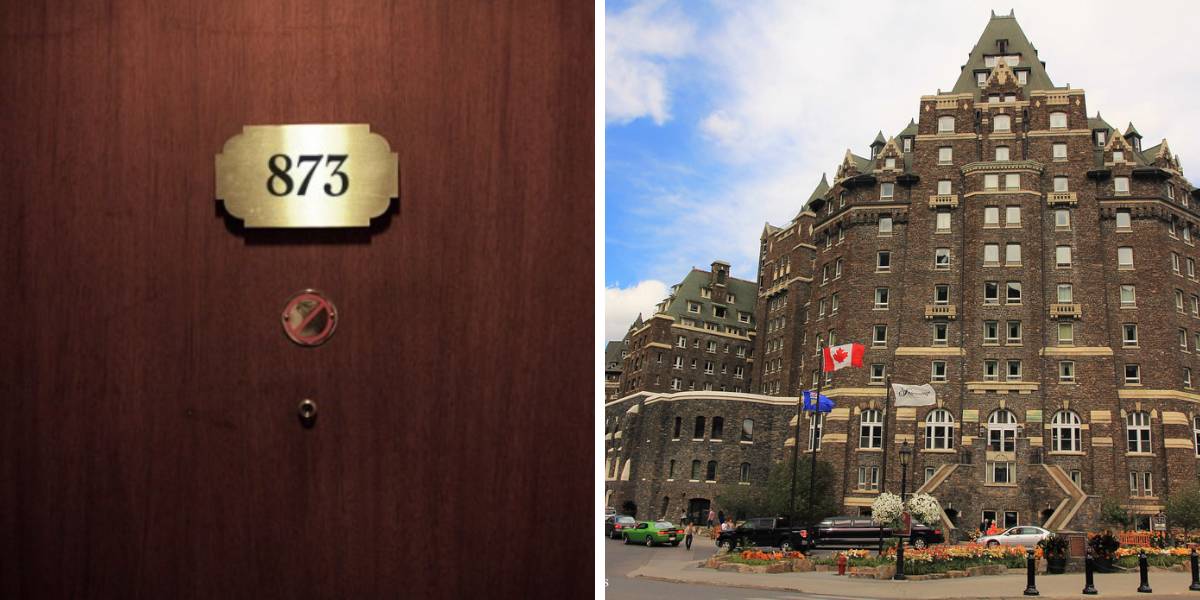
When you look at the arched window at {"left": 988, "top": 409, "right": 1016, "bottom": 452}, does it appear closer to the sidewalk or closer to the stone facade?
the stone facade

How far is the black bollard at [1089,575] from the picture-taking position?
529cm

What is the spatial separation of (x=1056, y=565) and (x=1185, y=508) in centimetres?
80

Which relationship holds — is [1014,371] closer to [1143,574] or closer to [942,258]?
[942,258]

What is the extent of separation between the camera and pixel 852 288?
6359 millimetres

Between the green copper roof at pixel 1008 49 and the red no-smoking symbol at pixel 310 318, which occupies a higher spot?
the green copper roof at pixel 1008 49

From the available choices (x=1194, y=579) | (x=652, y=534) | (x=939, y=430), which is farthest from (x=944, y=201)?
(x=652, y=534)

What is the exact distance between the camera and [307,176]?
1.23 m

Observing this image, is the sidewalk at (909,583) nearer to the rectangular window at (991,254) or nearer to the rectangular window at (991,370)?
the rectangular window at (991,370)

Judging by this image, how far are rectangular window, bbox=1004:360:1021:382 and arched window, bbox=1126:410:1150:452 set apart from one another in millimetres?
674

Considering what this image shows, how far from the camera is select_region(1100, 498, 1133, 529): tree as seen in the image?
5.42 metres

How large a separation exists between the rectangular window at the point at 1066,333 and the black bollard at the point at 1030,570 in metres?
1.35

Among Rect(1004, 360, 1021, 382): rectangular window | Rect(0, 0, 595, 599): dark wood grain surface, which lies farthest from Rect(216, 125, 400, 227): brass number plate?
Rect(1004, 360, 1021, 382): rectangular window

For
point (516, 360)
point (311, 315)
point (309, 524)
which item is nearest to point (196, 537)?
point (309, 524)

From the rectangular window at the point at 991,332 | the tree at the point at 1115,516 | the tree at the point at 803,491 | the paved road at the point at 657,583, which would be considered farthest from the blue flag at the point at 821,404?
the tree at the point at 1115,516
